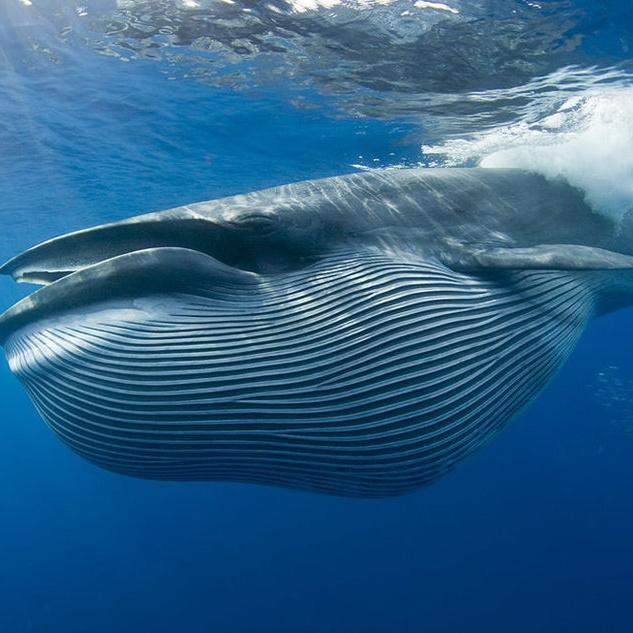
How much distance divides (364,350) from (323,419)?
560 mm

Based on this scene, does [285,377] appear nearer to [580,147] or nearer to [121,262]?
[121,262]

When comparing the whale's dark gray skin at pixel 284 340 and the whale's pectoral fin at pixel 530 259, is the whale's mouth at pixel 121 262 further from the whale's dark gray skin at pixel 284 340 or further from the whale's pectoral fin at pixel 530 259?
the whale's pectoral fin at pixel 530 259

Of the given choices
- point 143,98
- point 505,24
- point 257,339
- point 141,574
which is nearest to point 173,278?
point 257,339

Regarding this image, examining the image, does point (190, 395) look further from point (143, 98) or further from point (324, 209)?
point (143, 98)

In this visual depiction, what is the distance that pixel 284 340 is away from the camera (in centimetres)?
399

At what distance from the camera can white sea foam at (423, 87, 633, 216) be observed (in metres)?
8.61

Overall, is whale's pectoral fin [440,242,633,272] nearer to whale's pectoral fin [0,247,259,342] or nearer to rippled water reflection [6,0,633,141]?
whale's pectoral fin [0,247,259,342]

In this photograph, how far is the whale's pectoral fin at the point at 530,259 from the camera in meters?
4.86

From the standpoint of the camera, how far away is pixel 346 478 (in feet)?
14.4

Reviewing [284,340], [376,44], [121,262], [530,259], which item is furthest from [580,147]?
[121,262]

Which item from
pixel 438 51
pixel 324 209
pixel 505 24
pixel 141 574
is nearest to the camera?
pixel 324 209

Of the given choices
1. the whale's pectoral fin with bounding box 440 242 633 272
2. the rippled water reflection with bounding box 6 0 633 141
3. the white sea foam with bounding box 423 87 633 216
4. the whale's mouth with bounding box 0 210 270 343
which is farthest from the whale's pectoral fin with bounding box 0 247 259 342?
the rippled water reflection with bounding box 6 0 633 141

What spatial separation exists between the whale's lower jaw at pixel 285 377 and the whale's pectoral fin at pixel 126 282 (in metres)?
0.05

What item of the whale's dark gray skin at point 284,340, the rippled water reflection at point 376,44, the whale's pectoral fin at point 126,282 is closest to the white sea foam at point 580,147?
the rippled water reflection at point 376,44
